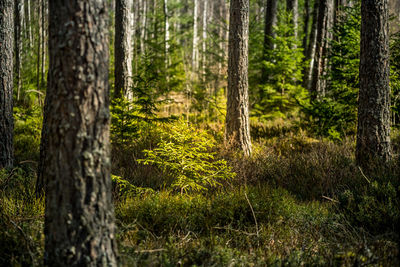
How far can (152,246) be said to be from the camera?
316 centimetres

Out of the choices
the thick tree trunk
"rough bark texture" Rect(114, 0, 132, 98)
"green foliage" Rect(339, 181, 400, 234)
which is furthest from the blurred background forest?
the thick tree trunk

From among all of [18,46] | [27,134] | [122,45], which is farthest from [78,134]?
[18,46]

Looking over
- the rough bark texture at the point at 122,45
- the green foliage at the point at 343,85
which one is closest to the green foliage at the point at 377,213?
the green foliage at the point at 343,85

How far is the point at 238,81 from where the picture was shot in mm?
7199

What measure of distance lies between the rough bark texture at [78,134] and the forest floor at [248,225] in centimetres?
43

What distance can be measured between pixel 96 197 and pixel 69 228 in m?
0.30

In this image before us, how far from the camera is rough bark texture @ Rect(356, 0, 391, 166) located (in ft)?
17.9

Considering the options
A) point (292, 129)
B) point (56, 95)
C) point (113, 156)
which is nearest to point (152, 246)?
point (56, 95)

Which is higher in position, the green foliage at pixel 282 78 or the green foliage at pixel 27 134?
the green foliage at pixel 282 78

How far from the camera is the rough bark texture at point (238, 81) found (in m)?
7.07

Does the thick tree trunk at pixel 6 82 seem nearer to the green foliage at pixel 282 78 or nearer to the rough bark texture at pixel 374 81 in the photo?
the rough bark texture at pixel 374 81

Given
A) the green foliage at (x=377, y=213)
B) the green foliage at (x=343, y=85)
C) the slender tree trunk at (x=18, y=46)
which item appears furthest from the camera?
the slender tree trunk at (x=18, y=46)

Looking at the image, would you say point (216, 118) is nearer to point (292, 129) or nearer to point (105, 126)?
point (292, 129)

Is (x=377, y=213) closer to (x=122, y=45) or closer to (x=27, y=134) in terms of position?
(x=122, y=45)
